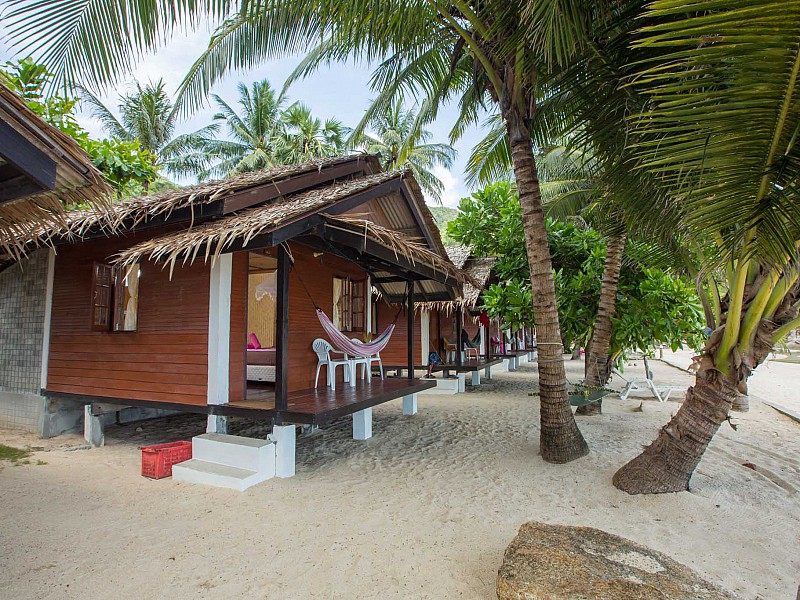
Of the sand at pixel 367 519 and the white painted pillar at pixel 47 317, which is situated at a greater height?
the white painted pillar at pixel 47 317

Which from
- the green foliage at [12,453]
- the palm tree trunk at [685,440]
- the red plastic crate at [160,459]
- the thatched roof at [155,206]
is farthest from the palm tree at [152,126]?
the palm tree trunk at [685,440]

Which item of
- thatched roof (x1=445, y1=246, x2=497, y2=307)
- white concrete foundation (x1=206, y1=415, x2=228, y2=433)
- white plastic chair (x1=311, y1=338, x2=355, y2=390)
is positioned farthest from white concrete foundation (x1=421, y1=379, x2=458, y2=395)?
white concrete foundation (x1=206, y1=415, x2=228, y2=433)

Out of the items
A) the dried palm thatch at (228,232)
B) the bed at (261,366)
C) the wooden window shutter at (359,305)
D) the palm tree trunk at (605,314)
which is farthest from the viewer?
the wooden window shutter at (359,305)

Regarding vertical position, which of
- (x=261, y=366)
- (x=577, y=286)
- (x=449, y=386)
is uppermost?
(x=577, y=286)

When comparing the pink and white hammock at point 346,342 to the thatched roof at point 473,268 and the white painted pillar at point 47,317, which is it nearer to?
the white painted pillar at point 47,317

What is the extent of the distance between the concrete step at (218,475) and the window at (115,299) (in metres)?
2.07

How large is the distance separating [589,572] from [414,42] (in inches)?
200

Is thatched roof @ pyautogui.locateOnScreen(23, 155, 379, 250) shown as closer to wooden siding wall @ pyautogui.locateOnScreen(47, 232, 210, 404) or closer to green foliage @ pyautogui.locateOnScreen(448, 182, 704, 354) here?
wooden siding wall @ pyautogui.locateOnScreen(47, 232, 210, 404)

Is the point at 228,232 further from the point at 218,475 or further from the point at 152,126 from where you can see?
the point at 152,126

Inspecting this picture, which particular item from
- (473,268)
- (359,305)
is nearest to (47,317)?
(359,305)

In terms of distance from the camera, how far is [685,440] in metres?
3.88

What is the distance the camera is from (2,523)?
3447mm

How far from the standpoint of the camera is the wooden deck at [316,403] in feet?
14.4

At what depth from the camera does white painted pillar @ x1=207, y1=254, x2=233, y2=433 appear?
16.1 ft
